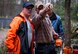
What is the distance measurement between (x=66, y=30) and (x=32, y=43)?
5.45 m

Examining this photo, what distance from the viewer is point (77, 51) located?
8328 millimetres

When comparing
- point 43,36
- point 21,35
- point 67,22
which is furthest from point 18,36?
point 67,22

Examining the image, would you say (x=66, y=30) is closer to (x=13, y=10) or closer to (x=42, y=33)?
(x=42, y=33)

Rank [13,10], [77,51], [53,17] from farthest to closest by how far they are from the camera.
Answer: [13,10] < [77,51] < [53,17]

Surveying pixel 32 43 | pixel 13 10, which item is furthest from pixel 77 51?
pixel 13 10

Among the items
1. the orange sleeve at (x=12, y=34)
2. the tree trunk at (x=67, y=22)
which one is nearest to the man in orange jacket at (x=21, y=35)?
the orange sleeve at (x=12, y=34)

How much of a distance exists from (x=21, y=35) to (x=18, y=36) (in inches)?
2.1

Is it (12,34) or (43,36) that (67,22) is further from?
(12,34)

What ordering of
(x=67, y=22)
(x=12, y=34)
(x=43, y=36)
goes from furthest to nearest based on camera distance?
1. (x=67, y=22)
2. (x=43, y=36)
3. (x=12, y=34)

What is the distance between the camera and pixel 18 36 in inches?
209

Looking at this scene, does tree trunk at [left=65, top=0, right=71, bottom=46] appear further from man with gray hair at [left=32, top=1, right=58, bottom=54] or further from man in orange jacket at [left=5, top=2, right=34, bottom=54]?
man in orange jacket at [left=5, top=2, right=34, bottom=54]

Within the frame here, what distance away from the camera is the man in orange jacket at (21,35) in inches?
205

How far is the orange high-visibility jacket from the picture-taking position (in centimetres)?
520

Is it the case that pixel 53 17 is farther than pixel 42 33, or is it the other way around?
pixel 53 17
